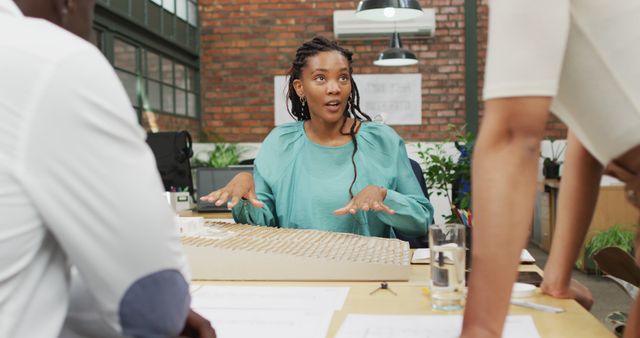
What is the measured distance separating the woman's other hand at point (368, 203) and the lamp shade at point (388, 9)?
7.78 feet

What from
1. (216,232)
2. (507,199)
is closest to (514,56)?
(507,199)

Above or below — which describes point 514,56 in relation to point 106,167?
above

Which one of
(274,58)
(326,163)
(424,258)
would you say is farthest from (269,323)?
(274,58)

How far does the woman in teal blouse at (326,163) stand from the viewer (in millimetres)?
2119

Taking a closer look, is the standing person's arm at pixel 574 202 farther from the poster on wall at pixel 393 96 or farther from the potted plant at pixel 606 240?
the poster on wall at pixel 393 96

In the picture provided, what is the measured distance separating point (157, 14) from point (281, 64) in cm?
167

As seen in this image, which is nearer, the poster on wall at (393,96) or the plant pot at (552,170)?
the plant pot at (552,170)

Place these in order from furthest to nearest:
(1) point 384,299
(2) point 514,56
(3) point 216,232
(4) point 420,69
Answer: (4) point 420,69 → (3) point 216,232 → (1) point 384,299 → (2) point 514,56

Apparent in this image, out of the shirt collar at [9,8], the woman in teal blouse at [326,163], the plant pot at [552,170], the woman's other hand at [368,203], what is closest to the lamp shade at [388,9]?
the woman in teal blouse at [326,163]

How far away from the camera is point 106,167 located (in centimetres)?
55

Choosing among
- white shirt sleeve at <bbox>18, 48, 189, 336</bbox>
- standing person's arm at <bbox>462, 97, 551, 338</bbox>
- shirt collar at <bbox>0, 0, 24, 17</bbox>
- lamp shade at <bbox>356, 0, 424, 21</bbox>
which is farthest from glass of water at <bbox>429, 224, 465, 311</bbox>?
lamp shade at <bbox>356, 0, 424, 21</bbox>

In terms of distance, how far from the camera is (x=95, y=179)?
0.54 m

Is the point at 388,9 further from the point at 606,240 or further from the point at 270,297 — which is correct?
the point at 270,297

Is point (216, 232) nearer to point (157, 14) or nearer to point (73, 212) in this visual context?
point (73, 212)
